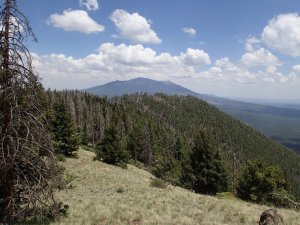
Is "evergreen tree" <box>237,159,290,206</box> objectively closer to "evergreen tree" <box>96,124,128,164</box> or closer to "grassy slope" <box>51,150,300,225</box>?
"evergreen tree" <box>96,124,128,164</box>

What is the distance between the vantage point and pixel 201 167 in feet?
138

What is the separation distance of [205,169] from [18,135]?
31692mm

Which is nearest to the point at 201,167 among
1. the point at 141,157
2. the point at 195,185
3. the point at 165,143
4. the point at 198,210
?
the point at 195,185

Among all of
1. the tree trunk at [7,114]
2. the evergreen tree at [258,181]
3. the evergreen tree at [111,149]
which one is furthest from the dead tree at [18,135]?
the evergreen tree at [111,149]

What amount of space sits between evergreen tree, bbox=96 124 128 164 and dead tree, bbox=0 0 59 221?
38.9 m

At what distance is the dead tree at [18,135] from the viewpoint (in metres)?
11.3

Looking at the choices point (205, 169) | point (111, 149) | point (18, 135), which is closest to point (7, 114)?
point (18, 135)

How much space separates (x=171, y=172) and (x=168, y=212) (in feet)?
144

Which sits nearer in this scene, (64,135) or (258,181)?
(258,181)

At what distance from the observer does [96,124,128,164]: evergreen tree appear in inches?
2029

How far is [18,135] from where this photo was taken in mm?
11805

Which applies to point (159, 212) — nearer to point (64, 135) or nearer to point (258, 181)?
point (258, 181)

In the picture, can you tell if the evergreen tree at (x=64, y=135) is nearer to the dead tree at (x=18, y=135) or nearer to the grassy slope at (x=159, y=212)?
the grassy slope at (x=159, y=212)

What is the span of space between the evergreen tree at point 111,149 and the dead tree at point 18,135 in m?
38.9
